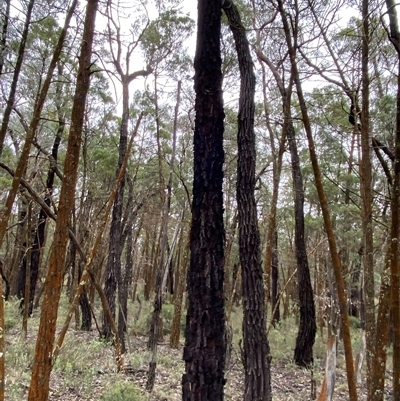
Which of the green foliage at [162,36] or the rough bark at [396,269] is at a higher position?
the green foliage at [162,36]

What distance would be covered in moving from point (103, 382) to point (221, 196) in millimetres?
4032

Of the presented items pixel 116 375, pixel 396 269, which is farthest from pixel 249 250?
pixel 116 375

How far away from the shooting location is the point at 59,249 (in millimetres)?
2951

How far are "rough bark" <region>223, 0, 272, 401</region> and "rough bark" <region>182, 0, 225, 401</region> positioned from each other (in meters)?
1.35

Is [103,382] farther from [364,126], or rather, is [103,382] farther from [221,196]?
[364,126]

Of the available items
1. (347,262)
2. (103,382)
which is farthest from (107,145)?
(347,262)

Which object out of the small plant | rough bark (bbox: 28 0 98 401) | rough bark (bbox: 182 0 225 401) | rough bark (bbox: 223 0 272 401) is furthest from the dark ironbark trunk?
rough bark (bbox: 28 0 98 401)

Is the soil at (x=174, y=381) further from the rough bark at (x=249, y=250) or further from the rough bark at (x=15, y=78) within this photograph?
the rough bark at (x=15, y=78)

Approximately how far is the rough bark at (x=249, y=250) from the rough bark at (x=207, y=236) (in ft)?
4.45

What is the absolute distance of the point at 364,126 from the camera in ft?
12.6

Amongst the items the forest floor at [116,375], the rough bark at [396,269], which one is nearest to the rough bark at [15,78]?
the forest floor at [116,375]

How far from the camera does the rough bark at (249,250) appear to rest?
4270mm

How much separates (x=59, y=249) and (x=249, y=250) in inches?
87.2

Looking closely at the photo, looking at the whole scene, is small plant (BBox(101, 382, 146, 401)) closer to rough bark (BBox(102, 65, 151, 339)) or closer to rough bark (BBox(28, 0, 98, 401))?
rough bark (BBox(28, 0, 98, 401))
